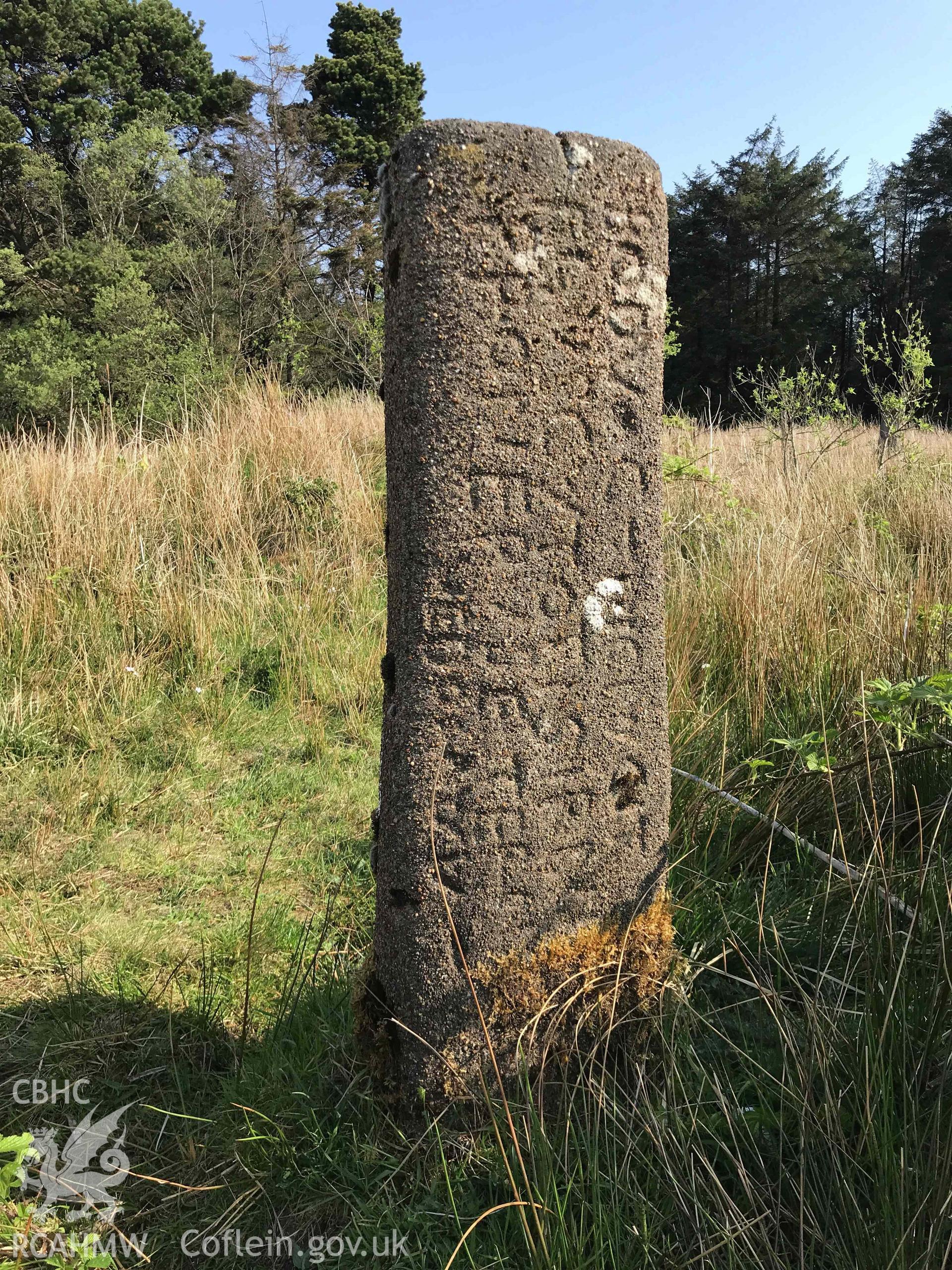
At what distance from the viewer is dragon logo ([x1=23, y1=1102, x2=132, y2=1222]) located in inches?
61.8

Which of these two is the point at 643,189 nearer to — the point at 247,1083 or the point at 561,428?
the point at 561,428

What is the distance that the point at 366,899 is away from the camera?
2.50m

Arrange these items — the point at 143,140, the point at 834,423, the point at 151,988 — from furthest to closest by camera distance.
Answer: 1. the point at 143,140
2. the point at 834,423
3. the point at 151,988

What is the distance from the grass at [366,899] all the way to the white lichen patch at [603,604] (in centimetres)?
70

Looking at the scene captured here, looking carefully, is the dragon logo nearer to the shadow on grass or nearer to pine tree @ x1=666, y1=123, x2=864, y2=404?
the shadow on grass

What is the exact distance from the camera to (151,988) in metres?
2.14

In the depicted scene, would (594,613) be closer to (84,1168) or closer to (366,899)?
(366,899)

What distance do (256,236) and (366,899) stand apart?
16.4m

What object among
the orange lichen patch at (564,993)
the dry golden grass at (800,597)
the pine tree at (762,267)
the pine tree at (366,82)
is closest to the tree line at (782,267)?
the pine tree at (762,267)

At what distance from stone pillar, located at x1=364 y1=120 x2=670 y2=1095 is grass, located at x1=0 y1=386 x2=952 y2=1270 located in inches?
10.0

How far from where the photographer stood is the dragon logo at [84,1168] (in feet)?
5.15

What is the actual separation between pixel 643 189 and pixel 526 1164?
1.87 metres

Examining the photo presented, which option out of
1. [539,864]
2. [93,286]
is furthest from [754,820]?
[93,286]

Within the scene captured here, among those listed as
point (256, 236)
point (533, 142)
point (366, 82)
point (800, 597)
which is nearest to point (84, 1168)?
point (533, 142)
